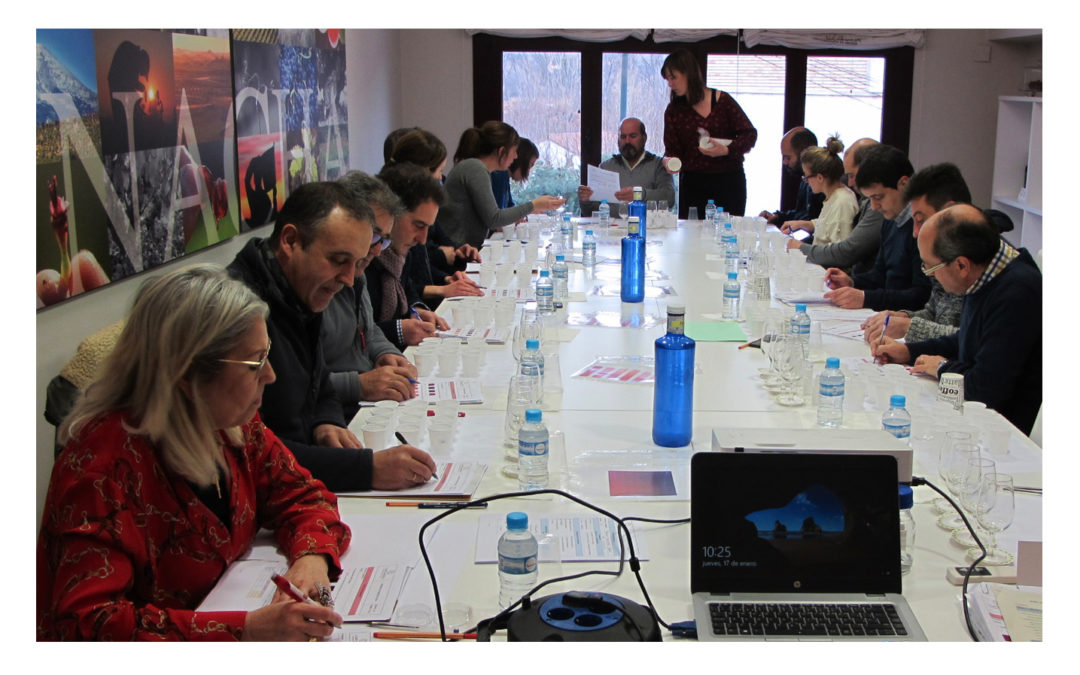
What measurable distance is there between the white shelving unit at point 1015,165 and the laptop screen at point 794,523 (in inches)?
273

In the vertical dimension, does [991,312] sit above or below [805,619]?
above

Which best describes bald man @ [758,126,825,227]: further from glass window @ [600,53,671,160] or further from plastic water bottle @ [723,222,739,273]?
plastic water bottle @ [723,222,739,273]

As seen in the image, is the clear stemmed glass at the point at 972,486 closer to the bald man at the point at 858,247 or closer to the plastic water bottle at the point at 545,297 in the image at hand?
the plastic water bottle at the point at 545,297

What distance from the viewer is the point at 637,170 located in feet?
23.2

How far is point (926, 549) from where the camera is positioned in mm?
1754

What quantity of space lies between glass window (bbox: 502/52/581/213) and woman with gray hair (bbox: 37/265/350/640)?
7.00m

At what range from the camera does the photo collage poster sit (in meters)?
3.01

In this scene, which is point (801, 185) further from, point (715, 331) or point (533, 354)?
point (533, 354)

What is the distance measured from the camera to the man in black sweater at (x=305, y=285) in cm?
235

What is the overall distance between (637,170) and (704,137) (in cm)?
59

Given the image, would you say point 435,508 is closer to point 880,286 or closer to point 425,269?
point 425,269

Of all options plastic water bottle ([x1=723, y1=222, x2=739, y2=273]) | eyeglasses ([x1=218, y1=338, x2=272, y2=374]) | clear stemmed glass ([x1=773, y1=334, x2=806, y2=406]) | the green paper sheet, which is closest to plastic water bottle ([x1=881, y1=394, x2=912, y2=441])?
clear stemmed glass ([x1=773, y1=334, x2=806, y2=406])

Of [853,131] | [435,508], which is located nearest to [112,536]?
[435,508]

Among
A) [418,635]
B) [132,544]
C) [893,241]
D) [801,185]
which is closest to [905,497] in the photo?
[418,635]
